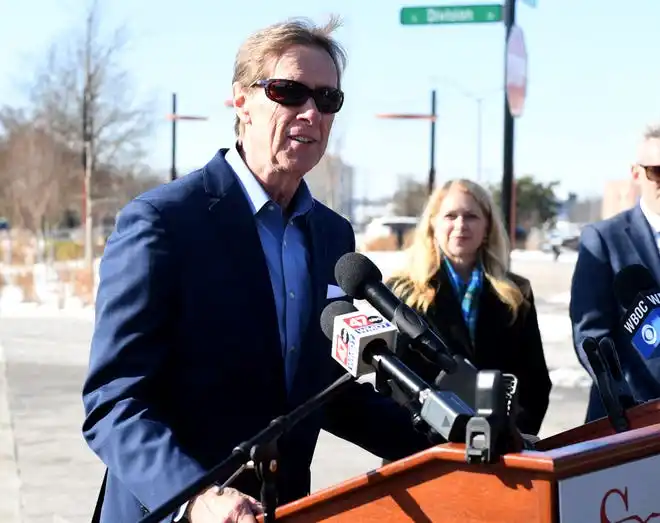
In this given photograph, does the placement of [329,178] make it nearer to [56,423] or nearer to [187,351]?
[56,423]

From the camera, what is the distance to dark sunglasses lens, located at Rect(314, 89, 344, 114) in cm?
226

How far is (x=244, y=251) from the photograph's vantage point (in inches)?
88.8

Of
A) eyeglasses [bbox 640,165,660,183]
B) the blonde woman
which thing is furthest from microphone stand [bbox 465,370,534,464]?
the blonde woman

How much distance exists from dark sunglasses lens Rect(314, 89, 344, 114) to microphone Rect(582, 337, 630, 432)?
0.78 meters

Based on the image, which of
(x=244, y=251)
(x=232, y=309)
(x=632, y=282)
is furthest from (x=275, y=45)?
(x=632, y=282)

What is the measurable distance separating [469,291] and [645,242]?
924mm

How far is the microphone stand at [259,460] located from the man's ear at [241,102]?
0.85 metres

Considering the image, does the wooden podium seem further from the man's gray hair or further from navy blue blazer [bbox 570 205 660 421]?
navy blue blazer [bbox 570 205 660 421]

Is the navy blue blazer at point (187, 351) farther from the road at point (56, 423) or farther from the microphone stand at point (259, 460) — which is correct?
the road at point (56, 423)

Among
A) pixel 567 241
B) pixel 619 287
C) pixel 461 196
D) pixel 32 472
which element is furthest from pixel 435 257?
pixel 567 241

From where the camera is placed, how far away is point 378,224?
53.8 meters

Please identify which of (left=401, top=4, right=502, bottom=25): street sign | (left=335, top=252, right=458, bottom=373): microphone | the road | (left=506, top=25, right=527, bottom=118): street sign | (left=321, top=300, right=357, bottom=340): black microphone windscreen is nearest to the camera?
(left=335, top=252, right=458, bottom=373): microphone

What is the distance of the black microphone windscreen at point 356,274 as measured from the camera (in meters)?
1.80

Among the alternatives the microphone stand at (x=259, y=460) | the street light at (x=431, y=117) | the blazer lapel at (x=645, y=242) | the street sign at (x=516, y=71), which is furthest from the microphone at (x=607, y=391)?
the street light at (x=431, y=117)
